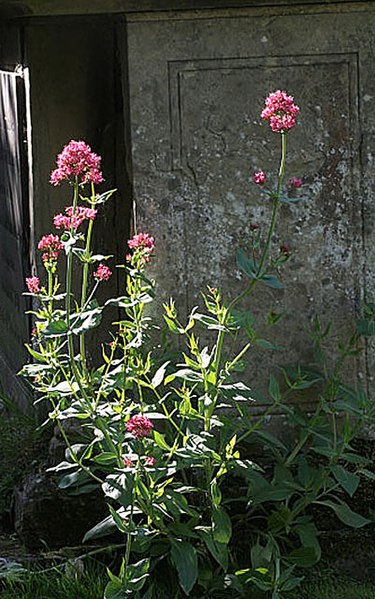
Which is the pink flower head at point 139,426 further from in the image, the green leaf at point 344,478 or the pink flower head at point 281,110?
the pink flower head at point 281,110

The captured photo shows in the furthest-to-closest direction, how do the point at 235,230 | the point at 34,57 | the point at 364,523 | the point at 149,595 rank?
the point at 34,57, the point at 235,230, the point at 364,523, the point at 149,595

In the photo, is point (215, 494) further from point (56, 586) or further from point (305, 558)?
point (56, 586)

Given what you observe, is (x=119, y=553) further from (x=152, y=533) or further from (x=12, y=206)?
(x=12, y=206)

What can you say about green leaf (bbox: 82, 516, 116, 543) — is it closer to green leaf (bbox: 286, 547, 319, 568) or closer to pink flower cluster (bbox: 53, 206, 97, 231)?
green leaf (bbox: 286, 547, 319, 568)

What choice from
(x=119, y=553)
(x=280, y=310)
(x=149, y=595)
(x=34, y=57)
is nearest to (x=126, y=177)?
(x=34, y=57)

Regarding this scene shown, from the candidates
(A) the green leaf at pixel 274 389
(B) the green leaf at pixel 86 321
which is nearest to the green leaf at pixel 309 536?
(A) the green leaf at pixel 274 389

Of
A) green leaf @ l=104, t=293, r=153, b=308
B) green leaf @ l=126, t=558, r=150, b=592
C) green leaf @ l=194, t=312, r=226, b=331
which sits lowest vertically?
green leaf @ l=126, t=558, r=150, b=592

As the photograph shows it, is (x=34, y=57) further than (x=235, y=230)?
Yes

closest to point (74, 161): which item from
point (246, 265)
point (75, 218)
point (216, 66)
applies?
point (75, 218)

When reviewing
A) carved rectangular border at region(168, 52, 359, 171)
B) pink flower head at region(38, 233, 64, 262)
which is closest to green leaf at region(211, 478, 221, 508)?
pink flower head at region(38, 233, 64, 262)

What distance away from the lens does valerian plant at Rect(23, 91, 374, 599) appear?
139 inches

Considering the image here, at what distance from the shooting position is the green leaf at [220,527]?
364 cm

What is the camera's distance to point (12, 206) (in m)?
5.11

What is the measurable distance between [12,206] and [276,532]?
1.87 m
